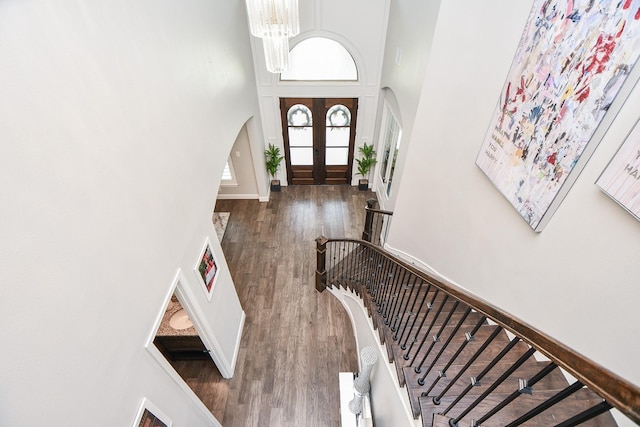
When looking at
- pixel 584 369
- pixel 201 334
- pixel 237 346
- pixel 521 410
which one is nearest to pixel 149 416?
pixel 201 334

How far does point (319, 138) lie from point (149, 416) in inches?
238

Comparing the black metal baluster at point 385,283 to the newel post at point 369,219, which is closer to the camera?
the black metal baluster at point 385,283

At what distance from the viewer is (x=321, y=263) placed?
468 cm

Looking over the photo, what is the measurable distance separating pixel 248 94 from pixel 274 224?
8.83 feet

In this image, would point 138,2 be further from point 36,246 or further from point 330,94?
point 330,94

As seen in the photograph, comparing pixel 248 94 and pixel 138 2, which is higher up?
pixel 138 2

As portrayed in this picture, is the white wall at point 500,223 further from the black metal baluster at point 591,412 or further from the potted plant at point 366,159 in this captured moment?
the potted plant at point 366,159

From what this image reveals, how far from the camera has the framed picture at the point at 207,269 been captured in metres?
3.05

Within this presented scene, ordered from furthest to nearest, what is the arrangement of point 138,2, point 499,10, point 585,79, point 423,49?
point 423,49
point 499,10
point 138,2
point 585,79

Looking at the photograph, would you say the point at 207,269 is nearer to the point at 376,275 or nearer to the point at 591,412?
the point at 376,275

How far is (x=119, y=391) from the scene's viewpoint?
5.83 ft

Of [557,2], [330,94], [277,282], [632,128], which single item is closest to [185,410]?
[277,282]

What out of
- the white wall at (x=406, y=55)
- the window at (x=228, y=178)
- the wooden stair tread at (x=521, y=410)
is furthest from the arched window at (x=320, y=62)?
the wooden stair tread at (x=521, y=410)

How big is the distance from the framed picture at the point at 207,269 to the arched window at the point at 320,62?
14.3 feet
